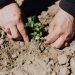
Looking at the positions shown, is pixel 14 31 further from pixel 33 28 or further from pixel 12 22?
pixel 33 28

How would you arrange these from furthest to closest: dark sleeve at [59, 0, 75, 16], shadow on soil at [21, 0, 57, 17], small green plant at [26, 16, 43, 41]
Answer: shadow on soil at [21, 0, 57, 17] → small green plant at [26, 16, 43, 41] → dark sleeve at [59, 0, 75, 16]

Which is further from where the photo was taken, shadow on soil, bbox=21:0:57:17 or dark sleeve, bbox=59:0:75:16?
shadow on soil, bbox=21:0:57:17

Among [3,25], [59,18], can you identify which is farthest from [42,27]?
[3,25]

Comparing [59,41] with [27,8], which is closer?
[59,41]

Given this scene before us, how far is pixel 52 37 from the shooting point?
93.9 inches

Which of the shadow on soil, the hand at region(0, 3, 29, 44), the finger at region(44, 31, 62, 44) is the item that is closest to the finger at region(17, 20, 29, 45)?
the hand at region(0, 3, 29, 44)

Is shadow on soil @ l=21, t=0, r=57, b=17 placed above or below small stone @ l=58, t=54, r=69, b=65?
above

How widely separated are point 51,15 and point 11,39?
0.47m

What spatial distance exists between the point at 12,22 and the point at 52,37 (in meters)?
0.36

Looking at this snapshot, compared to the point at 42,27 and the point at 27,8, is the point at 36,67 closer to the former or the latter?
the point at 42,27

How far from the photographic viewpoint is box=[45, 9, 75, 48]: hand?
238 cm

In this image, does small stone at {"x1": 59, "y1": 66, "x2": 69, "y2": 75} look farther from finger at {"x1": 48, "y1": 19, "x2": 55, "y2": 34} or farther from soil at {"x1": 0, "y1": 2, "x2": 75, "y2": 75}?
finger at {"x1": 48, "y1": 19, "x2": 55, "y2": 34}

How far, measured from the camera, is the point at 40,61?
2318 millimetres

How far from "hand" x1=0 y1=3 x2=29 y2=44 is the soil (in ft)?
0.27
